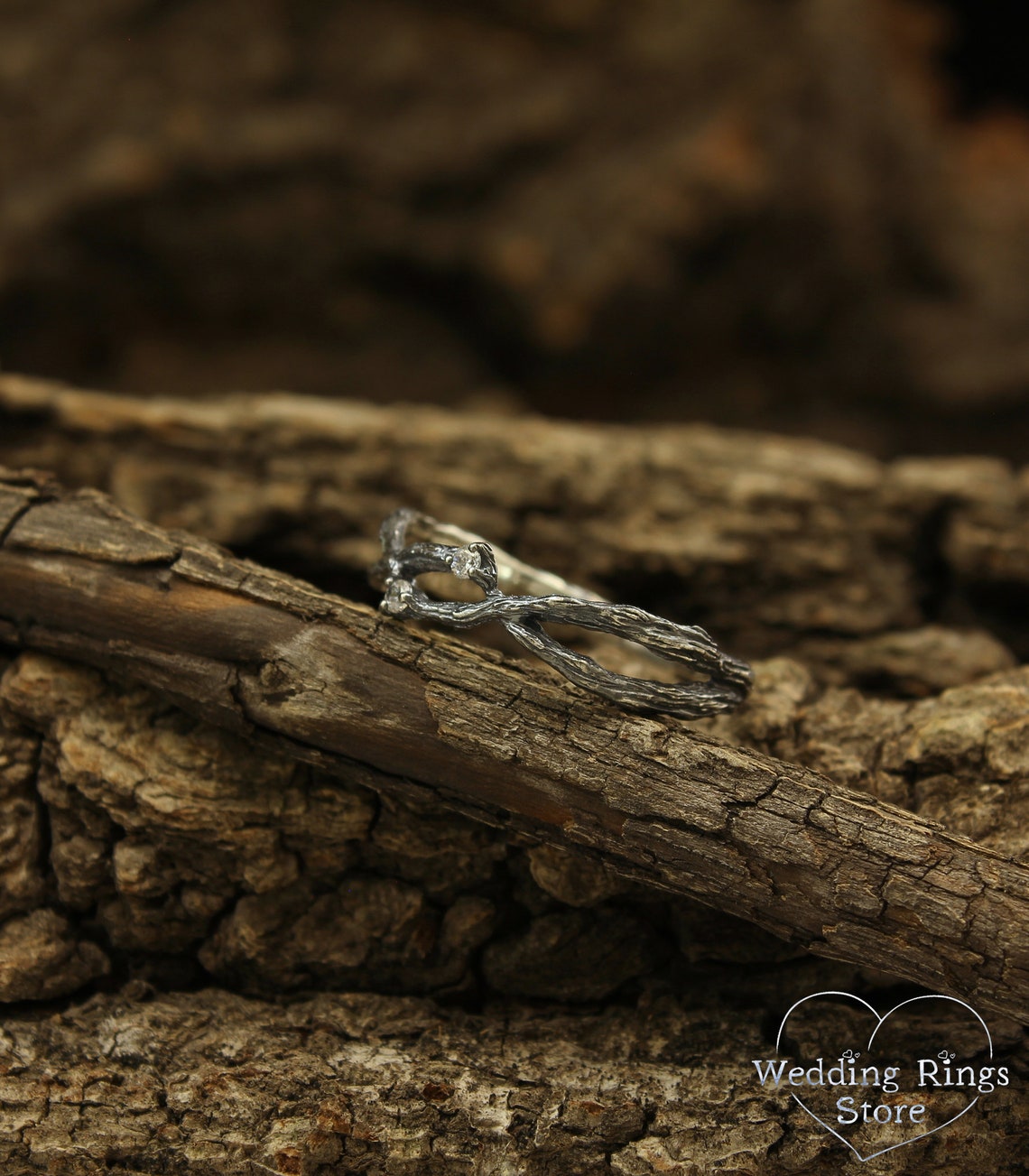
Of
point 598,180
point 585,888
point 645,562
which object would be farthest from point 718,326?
point 585,888

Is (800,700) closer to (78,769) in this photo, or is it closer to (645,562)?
(645,562)

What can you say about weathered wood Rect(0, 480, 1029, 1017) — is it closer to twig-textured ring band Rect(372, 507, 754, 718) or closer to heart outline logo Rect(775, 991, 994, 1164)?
twig-textured ring band Rect(372, 507, 754, 718)

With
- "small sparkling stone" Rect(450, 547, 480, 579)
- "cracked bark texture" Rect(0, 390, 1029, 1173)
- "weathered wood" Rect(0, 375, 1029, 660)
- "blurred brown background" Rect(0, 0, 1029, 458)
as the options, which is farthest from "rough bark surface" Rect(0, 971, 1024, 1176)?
"blurred brown background" Rect(0, 0, 1029, 458)

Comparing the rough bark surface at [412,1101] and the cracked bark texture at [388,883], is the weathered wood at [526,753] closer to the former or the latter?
the cracked bark texture at [388,883]

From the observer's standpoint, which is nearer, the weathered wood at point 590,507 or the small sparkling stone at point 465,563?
the small sparkling stone at point 465,563

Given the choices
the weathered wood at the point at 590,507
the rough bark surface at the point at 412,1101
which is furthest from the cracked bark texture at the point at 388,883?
the weathered wood at the point at 590,507

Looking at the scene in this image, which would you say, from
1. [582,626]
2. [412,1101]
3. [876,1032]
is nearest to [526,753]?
[582,626]

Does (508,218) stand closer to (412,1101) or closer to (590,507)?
(590,507)
